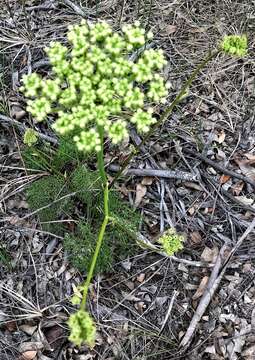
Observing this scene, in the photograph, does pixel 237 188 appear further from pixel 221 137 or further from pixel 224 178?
pixel 221 137

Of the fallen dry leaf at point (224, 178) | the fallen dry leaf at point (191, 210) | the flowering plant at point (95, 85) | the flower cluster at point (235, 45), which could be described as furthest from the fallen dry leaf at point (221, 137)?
the flowering plant at point (95, 85)

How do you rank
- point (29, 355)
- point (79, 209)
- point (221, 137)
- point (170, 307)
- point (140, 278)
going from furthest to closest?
1. point (221, 137)
2. point (79, 209)
3. point (140, 278)
4. point (170, 307)
5. point (29, 355)

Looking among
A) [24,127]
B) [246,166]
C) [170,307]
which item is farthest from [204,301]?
[24,127]

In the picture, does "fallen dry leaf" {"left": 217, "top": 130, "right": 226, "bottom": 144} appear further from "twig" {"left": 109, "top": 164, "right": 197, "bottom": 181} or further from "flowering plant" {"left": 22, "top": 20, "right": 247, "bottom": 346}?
"flowering plant" {"left": 22, "top": 20, "right": 247, "bottom": 346}

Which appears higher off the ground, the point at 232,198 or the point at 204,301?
the point at 232,198

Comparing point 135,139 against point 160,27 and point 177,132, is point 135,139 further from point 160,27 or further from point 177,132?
point 160,27

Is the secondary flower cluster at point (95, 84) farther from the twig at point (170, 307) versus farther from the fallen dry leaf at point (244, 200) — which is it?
the fallen dry leaf at point (244, 200)
